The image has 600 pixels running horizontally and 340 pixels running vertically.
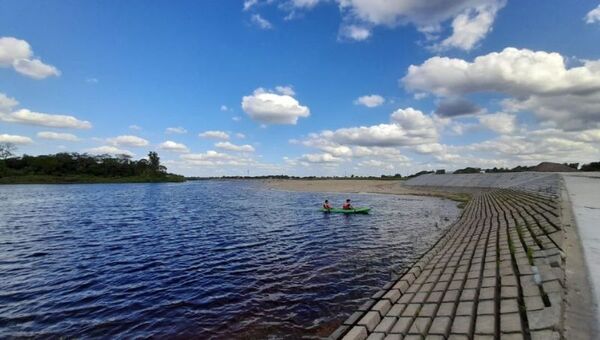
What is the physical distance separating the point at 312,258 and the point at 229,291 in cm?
572

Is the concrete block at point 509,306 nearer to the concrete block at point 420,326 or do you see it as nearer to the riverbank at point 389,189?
the concrete block at point 420,326

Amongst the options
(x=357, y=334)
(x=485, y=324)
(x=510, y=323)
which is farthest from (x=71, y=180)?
(x=510, y=323)

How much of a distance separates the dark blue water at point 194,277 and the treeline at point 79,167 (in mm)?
160515

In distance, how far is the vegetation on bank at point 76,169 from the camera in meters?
148

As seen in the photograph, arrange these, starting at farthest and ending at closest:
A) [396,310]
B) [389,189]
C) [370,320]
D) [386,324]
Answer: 1. [389,189]
2. [396,310]
3. [370,320]
4. [386,324]

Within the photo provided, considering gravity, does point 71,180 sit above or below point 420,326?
above

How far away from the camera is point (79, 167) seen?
562ft

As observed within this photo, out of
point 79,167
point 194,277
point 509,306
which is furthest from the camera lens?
point 79,167

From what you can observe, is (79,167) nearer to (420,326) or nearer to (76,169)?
(76,169)

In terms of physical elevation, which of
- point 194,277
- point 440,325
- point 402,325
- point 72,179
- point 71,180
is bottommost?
point 194,277

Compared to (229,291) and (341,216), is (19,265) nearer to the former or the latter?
(229,291)

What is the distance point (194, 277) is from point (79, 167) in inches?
7582

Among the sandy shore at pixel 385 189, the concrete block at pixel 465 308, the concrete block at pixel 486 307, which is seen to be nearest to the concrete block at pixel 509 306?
the concrete block at pixel 486 307

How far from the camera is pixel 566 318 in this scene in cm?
457
